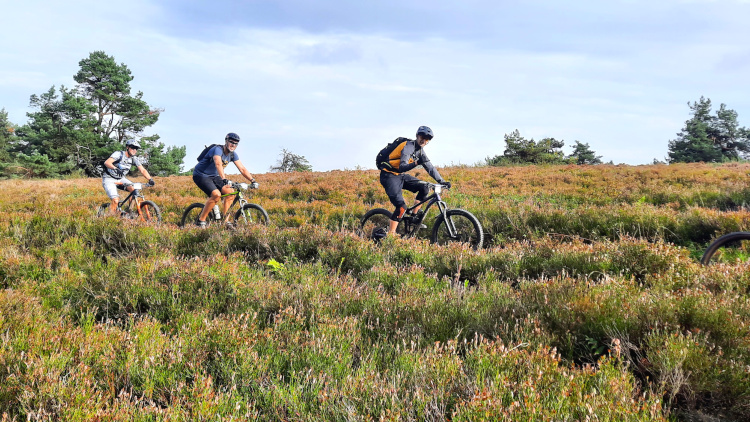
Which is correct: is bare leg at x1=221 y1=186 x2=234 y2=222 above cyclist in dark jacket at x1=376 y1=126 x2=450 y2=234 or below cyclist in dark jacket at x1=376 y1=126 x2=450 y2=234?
below

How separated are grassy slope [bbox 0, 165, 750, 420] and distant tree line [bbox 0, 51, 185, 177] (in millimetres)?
41260

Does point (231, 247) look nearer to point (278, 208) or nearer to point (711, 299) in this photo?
point (278, 208)

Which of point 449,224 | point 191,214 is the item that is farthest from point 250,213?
point 449,224

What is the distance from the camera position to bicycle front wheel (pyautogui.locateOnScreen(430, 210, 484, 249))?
7.49 meters

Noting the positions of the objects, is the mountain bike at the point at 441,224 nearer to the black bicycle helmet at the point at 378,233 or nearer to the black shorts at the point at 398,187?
the black bicycle helmet at the point at 378,233

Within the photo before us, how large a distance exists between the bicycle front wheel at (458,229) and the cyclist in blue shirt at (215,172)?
414cm

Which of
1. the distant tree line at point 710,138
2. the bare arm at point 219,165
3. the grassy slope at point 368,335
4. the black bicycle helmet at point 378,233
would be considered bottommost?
the grassy slope at point 368,335

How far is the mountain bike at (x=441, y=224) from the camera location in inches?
299

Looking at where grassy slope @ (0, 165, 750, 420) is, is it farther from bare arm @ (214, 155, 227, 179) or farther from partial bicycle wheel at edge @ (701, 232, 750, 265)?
bare arm @ (214, 155, 227, 179)

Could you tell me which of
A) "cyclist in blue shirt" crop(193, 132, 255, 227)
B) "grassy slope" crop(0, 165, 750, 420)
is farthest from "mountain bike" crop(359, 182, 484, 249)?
"cyclist in blue shirt" crop(193, 132, 255, 227)

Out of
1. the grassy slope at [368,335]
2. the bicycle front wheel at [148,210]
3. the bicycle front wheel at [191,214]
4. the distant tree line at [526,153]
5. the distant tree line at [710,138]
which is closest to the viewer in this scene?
the grassy slope at [368,335]

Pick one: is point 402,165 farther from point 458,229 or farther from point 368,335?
point 368,335

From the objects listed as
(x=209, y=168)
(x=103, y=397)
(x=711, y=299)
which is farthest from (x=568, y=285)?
(x=209, y=168)

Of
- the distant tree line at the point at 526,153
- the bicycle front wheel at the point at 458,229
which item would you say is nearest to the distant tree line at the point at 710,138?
the distant tree line at the point at 526,153
